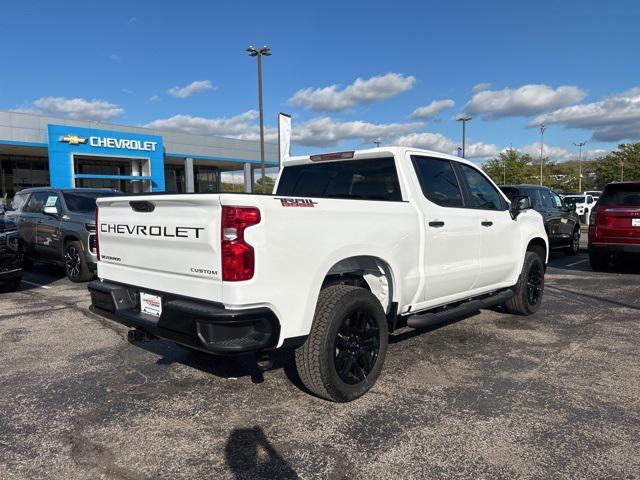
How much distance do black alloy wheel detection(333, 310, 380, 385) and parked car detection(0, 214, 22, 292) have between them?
6414mm

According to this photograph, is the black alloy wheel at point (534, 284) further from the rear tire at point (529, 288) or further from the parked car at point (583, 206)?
the parked car at point (583, 206)

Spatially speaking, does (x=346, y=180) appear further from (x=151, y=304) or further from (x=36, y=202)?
(x=36, y=202)

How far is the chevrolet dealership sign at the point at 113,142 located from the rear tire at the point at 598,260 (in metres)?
26.6

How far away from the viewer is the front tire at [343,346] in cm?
348

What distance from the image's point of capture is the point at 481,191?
552 centimetres

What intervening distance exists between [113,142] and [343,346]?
30.1m

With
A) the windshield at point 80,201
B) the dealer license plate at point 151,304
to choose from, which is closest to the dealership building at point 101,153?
the windshield at point 80,201

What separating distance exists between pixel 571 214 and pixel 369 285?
34.4ft

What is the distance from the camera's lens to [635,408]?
11.9 feet

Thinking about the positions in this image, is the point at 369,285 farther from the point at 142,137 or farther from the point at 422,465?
the point at 142,137

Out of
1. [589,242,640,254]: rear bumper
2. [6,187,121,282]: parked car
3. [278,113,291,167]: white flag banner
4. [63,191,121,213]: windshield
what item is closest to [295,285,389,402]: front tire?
[6,187,121,282]: parked car

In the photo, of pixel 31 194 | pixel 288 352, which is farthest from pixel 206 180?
pixel 288 352

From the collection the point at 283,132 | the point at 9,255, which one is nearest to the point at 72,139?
the point at 283,132

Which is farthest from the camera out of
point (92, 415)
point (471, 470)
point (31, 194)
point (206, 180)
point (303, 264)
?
point (206, 180)
